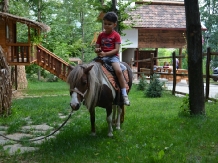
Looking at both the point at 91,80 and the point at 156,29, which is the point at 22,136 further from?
the point at 156,29

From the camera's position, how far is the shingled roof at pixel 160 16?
65.0 feet

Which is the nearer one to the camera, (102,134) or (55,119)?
(102,134)

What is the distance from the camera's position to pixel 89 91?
4305 millimetres

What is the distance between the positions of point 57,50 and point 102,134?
16334 millimetres

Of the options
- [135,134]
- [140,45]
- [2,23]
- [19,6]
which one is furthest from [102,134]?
[19,6]

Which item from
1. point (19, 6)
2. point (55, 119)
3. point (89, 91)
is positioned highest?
point (19, 6)

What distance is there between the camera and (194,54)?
611cm

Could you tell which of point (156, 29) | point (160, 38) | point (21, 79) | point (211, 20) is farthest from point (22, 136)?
point (211, 20)

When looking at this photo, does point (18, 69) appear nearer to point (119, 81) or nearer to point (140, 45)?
point (140, 45)

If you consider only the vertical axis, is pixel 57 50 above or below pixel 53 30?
below

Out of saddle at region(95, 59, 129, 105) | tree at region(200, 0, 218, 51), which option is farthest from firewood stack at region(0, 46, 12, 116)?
tree at region(200, 0, 218, 51)

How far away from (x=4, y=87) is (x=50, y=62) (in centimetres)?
917

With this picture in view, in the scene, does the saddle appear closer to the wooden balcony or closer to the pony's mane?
the pony's mane

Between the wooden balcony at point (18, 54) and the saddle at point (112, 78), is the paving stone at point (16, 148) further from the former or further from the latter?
the wooden balcony at point (18, 54)
